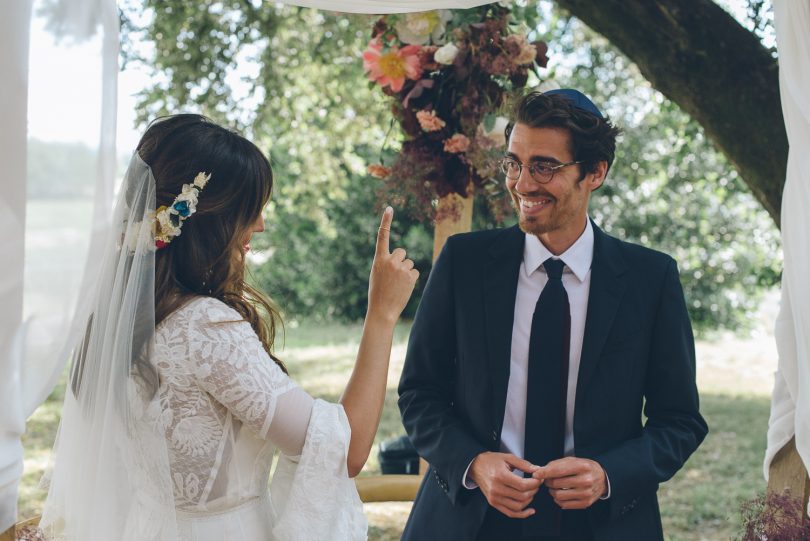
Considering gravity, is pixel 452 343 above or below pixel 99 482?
above

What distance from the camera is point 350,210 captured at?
1360 cm

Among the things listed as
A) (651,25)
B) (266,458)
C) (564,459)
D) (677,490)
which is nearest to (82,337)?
(266,458)

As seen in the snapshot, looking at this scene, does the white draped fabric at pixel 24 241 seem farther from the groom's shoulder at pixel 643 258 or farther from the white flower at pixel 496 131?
the white flower at pixel 496 131

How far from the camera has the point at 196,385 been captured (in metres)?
2.01

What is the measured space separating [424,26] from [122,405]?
7.81 feet

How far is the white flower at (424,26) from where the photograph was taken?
3.86 metres

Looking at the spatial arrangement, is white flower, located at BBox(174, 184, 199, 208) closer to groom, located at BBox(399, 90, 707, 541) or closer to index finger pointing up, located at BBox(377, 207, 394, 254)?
index finger pointing up, located at BBox(377, 207, 394, 254)

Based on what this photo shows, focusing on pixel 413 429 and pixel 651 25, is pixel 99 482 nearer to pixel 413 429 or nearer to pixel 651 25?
pixel 413 429

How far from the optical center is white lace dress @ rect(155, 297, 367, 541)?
198cm

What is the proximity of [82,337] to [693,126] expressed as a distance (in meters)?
5.13

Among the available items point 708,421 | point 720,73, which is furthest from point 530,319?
point 708,421

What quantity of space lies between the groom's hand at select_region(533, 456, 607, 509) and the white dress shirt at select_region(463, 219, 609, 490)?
6.6 inches

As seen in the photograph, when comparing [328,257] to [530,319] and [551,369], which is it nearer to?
[530,319]

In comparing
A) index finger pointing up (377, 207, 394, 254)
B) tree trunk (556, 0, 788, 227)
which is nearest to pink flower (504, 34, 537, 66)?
tree trunk (556, 0, 788, 227)
